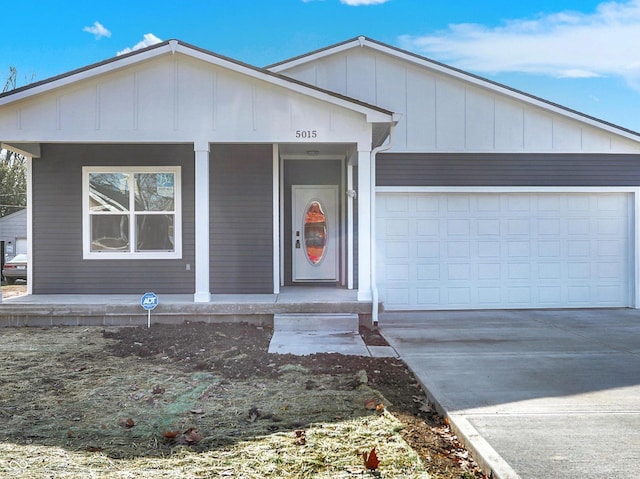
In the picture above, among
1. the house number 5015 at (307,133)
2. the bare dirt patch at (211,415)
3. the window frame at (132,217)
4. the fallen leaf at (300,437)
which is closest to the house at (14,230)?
the window frame at (132,217)

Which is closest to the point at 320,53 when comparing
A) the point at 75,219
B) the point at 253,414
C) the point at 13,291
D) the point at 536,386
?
the point at 75,219

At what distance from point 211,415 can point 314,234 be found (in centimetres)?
643

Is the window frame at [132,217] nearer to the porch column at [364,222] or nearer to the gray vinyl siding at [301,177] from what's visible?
the gray vinyl siding at [301,177]

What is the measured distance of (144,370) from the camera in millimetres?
5219

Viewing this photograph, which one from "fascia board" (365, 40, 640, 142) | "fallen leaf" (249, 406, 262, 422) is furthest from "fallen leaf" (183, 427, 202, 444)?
"fascia board" (365, 40, 640, 142)

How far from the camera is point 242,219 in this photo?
29.0ft

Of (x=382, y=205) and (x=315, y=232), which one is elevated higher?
(x=382, y=205)

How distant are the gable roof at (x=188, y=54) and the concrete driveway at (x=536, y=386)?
3.24m

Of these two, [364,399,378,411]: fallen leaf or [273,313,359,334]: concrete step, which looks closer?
[364,399,378,411]: fallen leaf

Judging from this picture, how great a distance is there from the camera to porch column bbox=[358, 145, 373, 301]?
741cm

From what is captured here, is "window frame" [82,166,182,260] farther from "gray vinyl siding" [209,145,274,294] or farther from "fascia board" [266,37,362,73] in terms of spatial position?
"fascia board" [266,37,362,73]

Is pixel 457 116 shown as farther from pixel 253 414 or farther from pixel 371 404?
pixel 253 414

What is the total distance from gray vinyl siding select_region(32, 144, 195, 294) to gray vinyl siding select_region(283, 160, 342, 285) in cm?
194

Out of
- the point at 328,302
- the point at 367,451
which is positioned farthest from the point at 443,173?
the point at 367,451
